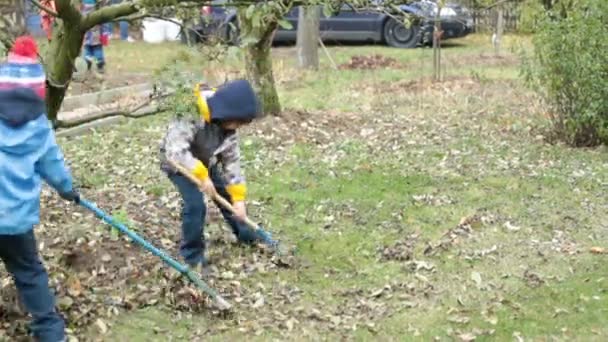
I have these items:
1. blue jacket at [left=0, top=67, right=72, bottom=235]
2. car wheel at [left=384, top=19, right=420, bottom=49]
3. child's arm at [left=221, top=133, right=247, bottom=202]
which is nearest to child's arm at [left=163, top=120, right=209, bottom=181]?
child's arm at [left=221, top=133, right=247, bottom=202]

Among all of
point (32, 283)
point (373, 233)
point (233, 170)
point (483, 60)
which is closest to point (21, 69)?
point (32, 283)

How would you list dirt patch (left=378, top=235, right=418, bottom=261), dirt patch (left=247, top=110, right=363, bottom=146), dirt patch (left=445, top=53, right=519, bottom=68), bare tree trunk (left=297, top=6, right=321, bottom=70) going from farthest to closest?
dirt patch (left=445, top=53, right=519, bottom=68) < bare tree trunk (left=297, top=6, right=321, bottom=70) < dirt patch (left=247, top=110, right=363, bottom=146) < dirt patch (left=378, top=235, right=418, bottom=261)

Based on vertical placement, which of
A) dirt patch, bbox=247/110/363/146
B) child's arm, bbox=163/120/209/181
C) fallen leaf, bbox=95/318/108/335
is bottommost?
dirt patch, bbox=247/110/363/146

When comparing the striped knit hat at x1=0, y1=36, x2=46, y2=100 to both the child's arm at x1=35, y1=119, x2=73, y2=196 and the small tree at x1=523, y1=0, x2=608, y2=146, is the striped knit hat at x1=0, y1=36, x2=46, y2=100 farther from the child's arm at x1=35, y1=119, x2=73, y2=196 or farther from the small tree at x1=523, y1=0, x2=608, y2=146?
the small tree at x1=523, y1=0, x2=608, y2=146

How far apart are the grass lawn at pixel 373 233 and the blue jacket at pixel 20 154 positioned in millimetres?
815

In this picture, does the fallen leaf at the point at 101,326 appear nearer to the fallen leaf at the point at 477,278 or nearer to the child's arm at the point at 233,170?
the child's arm at the point at 233,170

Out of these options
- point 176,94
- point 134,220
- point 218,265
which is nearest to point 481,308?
point 218,265

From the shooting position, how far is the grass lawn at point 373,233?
4.75 metres

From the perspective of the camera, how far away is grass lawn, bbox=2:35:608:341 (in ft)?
15.6

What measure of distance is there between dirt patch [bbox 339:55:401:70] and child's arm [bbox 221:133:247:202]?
10.6 metres

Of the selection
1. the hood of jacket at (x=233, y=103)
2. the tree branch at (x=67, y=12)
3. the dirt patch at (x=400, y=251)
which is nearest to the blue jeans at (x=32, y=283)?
the tree branch at (x=67, y=12)

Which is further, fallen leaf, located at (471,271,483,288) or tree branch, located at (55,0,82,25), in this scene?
fallen leaf, located at (471,271,483,288)

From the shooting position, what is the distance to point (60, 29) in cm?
457

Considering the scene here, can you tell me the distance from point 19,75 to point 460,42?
18655 mm
